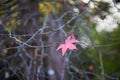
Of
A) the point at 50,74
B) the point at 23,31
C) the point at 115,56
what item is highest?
the point at 23,31

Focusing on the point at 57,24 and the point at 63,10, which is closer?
the point at 57,24

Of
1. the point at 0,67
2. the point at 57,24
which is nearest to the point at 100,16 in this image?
the point at 57,24

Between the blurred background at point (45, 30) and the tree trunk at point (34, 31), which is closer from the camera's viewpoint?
the blurred background at point (45, 30)

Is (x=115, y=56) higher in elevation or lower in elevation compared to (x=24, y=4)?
lower

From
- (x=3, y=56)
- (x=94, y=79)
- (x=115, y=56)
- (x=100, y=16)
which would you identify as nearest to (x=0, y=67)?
(x=3, y=56)

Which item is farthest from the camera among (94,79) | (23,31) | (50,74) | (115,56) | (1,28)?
(115,56)

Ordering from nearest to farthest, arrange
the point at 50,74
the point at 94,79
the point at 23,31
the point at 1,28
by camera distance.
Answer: the point at 1,28 → the point at 23,31 → the point at 50,74 → the point at 94,79

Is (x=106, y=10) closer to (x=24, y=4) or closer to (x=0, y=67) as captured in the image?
(x=24, y=4)

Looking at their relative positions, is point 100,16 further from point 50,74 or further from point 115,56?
point 115,56

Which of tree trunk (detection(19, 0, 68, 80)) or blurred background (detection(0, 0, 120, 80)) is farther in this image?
tree trunk (detection(19, 0, 68, 80))
